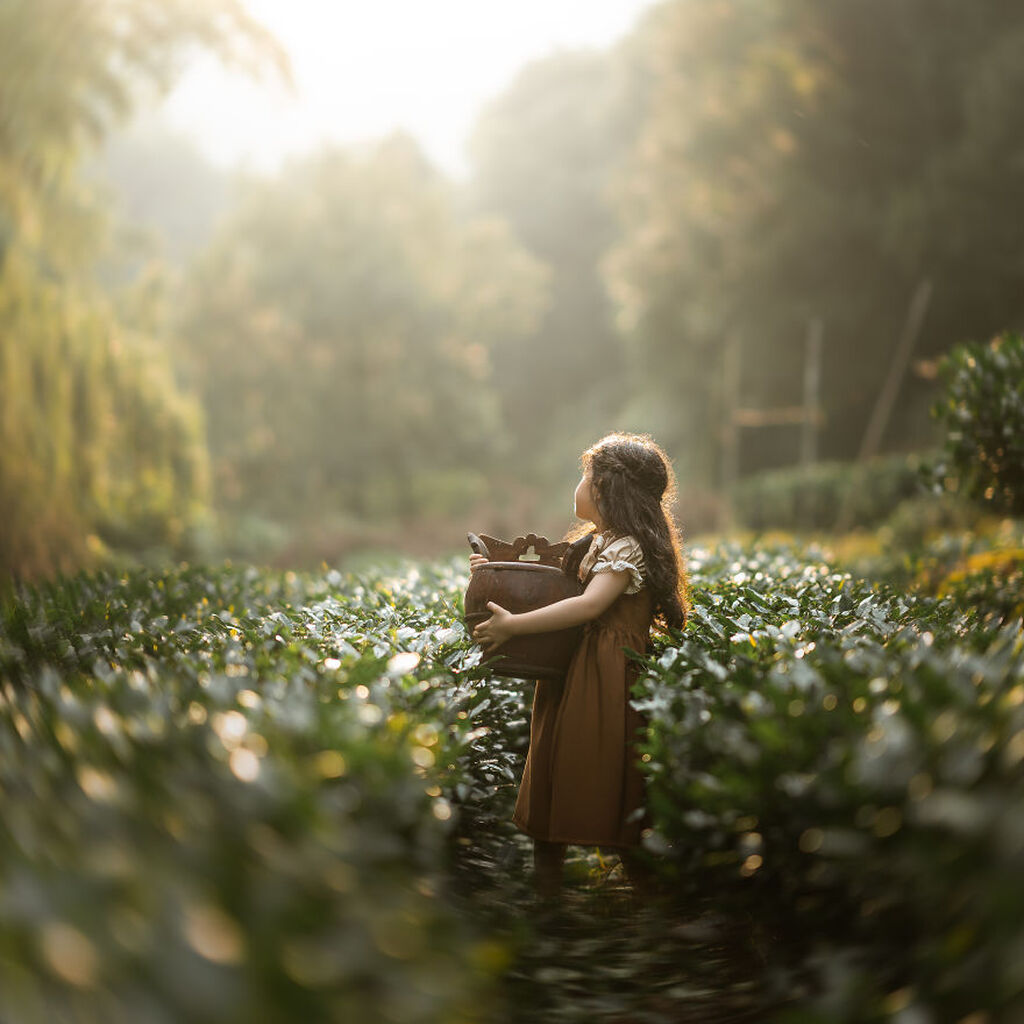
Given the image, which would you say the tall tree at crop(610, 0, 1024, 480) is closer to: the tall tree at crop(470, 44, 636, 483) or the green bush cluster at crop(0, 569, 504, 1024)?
the green bush cluster at crop(0, 569, 504, 1024)

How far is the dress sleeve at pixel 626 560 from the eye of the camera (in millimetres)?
3123

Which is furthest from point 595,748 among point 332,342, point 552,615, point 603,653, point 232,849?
point 332,342

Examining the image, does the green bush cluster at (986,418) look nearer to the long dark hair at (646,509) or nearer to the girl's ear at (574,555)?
the long dark hair at (646,509)

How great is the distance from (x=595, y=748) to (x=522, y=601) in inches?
22.7

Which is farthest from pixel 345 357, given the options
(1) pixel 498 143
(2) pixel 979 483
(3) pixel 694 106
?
(2) pixel 979 483

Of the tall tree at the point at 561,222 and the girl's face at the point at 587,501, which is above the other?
the tall tree at the point at 561,222

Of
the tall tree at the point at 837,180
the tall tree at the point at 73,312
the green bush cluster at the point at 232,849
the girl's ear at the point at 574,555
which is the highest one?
the tall tree at the point at 837,180

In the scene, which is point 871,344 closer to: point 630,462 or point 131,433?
point 131,433

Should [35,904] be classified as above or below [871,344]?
below

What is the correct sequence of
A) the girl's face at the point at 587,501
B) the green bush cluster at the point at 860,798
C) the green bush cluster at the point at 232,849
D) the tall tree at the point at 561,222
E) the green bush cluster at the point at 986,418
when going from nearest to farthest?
the green bush cluster at the point at 232,849
the green bush cluster at the point at 860,798
the girl's face at the point at 587,501
the green bush cluster at the point at 986,418
the tall tree at the point at 561,222

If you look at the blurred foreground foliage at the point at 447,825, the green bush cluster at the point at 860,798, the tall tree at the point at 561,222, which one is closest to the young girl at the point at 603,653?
the blurred foreground foliage at the point at 447,825

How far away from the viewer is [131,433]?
407 inches

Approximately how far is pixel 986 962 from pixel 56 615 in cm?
330

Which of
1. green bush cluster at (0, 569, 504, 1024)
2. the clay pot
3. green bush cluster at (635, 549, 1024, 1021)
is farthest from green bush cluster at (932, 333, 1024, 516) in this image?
green bush cluster at (0, 569, 504, 1024)
